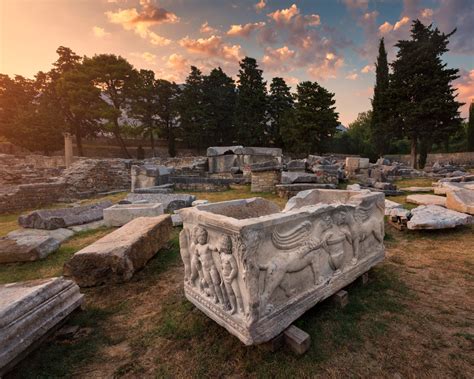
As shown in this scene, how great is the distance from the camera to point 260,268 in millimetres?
1942

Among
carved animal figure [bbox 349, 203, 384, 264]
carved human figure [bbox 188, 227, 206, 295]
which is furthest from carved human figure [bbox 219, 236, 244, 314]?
carved animal figure [bbox 349, 203, 384, 264]

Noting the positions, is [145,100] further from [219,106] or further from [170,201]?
[170,201]

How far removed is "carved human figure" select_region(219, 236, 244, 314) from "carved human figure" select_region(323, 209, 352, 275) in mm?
1085

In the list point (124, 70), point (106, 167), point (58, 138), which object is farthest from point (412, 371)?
point (58, 138)

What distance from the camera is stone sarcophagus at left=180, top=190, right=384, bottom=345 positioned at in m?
1.89

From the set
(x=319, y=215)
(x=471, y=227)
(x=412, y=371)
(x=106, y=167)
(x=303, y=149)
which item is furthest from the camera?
(x=303, y=149)

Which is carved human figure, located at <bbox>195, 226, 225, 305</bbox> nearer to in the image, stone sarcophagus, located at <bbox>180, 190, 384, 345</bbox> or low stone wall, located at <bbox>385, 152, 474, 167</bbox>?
stone sarcophagus, located at <bbox>180, 190, 384, 345</bbox>

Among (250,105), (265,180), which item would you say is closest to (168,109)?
(250,105)

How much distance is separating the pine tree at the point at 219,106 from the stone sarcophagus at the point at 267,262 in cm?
2734

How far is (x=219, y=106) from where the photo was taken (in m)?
29.8

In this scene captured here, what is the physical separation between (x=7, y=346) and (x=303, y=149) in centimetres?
2698

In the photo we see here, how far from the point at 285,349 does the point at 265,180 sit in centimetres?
821

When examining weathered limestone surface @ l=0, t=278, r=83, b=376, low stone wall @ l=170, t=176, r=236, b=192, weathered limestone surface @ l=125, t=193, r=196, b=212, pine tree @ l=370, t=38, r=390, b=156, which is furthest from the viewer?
pine tree @ l=370, t=38, r=390, b=156

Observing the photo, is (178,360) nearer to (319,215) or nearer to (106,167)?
(319,215)
